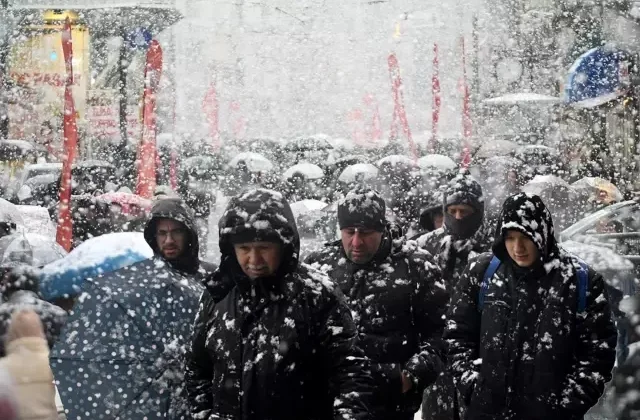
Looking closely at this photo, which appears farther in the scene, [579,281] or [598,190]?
[598,190]

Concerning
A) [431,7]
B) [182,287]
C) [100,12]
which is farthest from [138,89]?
[182,287]

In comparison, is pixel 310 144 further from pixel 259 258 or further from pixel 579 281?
pixel 259 258

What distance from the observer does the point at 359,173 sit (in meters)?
16.1

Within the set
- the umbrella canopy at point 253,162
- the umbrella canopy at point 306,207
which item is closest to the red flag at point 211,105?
the umbrella canopy at point 253,162

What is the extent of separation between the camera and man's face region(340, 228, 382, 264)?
14.7 ft

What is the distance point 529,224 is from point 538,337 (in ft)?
1.41

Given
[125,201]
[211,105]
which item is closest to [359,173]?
[125,201]

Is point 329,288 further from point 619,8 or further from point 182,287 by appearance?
point 619,8

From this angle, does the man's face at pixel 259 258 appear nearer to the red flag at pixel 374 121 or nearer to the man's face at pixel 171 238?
the man's face at pixel 171 238

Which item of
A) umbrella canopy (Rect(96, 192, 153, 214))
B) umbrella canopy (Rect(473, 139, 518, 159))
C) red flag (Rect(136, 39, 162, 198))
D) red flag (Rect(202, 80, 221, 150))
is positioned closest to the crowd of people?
umbrella canopy (Rect(96, 192, 153, 214))

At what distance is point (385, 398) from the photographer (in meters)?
4.36

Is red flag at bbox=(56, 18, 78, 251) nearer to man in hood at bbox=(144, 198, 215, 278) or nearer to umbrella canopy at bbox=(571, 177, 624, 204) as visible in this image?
man in hood at bbox=(144, 198, 215, 278)

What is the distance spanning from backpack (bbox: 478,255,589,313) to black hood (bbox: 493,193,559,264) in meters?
0.06

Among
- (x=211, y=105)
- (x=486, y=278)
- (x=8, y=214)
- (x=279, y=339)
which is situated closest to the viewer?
(x=279, y=339)
